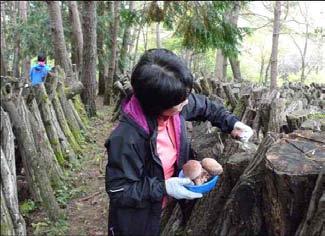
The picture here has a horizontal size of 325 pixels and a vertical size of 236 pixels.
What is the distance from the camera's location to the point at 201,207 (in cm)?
288

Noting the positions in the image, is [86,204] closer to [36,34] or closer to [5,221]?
[5,221]

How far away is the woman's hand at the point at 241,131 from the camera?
2631 mm

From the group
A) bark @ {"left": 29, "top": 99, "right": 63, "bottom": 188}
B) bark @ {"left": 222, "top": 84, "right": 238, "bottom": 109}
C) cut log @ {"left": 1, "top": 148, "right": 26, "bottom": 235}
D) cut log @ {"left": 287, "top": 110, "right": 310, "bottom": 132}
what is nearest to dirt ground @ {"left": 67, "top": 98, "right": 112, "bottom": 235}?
bark @ {"left": 29, "top": 99, "right": 63, "bottom": 188}

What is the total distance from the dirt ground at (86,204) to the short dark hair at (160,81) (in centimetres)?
266

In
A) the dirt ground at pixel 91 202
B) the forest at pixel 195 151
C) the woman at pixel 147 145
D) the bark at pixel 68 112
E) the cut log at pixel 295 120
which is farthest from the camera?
the bark at pixel 68 112

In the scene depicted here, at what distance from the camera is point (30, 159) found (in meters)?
4.30

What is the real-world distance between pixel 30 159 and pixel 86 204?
3.56 ft

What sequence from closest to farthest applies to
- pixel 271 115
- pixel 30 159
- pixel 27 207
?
pixel 271 115, pixel 30 159, pixel 27 207

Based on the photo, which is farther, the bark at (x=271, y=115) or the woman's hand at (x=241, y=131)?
the bark at (x=271, y=115)

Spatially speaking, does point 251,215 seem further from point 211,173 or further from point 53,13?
point 53,13

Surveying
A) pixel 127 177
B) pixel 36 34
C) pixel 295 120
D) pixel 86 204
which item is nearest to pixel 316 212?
pixel 127 177

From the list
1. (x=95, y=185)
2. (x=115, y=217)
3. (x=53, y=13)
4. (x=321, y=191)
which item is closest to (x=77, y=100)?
(x=53, y=13)

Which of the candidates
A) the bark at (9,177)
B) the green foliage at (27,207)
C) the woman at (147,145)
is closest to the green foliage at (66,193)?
the green foliage at (27,207)

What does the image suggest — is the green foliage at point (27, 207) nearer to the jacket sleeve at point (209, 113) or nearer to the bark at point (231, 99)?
the bark at point (231, 99)
